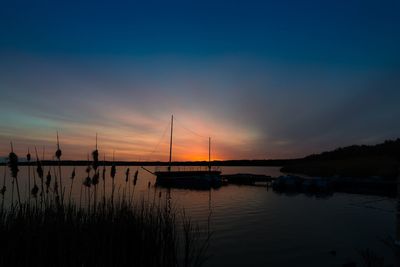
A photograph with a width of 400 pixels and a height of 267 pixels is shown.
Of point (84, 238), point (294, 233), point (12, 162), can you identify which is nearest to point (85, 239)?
point (84, 238)

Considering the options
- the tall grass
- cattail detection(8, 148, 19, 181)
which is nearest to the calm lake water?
the tall grass

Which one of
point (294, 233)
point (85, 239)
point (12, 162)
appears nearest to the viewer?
point (85, 239)

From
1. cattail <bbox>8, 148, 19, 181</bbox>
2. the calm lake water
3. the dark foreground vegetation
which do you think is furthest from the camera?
the calm lake water

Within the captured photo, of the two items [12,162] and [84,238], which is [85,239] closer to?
[84,238]

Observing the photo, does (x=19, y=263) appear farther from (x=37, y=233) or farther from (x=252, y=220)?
(x=252, y=220)

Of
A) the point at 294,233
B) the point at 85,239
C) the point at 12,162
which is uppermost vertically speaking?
the point at 12,162

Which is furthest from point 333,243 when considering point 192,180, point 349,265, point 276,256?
point 192,180

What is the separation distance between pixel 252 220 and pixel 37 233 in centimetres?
2261

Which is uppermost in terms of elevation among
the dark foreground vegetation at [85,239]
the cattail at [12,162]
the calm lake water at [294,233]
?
the cattail at [12,162]

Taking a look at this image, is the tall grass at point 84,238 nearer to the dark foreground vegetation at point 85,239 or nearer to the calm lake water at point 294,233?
the dark foreground vegetation at point 85,239

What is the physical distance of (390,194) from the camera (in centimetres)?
4703

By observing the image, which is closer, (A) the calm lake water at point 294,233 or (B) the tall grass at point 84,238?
(B) the tall grass at point 84,238

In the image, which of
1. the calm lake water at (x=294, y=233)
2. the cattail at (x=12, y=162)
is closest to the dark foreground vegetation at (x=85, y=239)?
the cattail at (x=12, y=162)

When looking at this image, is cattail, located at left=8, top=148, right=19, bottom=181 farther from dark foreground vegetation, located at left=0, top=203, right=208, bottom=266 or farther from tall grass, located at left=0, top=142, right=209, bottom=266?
dark foreground vegetation, located at left=0, top=203, right=208, bottom=266
